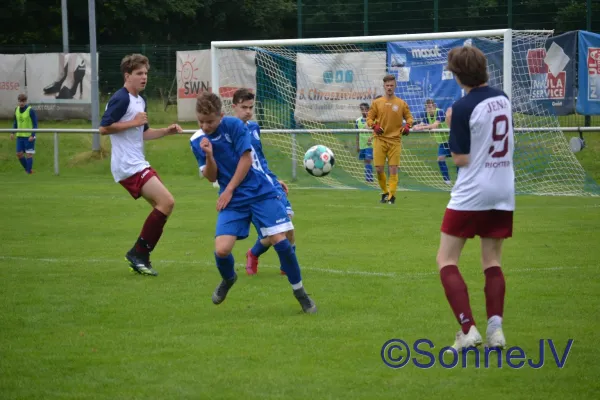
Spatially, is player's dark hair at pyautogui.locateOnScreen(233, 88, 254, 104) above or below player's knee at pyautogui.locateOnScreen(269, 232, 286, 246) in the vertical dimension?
above

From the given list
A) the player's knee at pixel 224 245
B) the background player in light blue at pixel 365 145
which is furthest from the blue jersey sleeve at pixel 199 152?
the background player in light blue at pixel 365 145

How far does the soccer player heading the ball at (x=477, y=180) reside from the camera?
17.4ft

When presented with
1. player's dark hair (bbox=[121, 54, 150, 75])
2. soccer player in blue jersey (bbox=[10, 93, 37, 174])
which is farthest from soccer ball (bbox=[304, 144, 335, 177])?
soccer player in blue jersey (bbox=[10, 93, 37, 174])

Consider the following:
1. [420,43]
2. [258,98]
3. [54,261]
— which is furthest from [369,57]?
[54,261]

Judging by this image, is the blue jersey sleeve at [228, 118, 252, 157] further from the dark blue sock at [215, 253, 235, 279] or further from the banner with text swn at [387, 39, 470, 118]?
the banner with text swn at [387, 39, 470, 118]

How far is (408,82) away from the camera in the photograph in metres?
18.1

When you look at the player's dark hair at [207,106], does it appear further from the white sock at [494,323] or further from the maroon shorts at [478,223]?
the white sock at [494,323]

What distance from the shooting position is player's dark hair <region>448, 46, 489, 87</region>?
530cm

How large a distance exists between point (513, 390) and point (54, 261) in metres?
5.87

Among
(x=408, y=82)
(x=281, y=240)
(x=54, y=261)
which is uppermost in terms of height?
(x=408, y=82)

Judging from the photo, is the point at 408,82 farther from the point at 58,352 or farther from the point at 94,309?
the point at 58,352

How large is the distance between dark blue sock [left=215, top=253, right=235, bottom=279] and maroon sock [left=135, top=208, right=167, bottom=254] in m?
2.01

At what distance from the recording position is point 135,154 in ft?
29.5

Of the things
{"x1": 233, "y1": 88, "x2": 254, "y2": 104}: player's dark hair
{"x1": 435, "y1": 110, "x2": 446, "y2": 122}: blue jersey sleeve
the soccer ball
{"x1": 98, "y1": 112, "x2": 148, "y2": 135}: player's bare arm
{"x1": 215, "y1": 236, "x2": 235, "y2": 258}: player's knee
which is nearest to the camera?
{"x1": 215, "y1": 236, "x2": 235, "y2": 258}: player's knee
